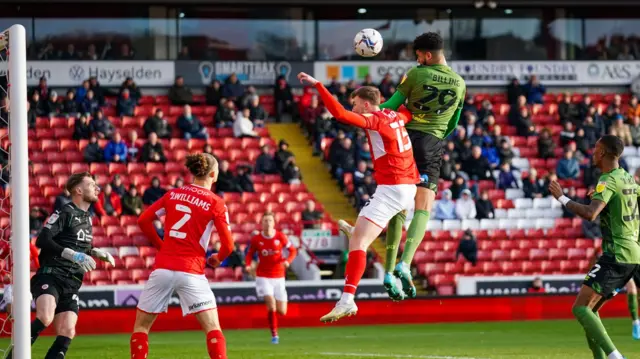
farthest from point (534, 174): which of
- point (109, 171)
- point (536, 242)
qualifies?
point (109, 171)

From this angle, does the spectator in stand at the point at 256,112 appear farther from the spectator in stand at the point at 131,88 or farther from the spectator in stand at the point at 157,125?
the spectator in stand at the point at 131,88

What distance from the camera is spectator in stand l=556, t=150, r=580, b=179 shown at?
30.1 m

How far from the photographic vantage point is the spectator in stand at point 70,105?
29.6 meters

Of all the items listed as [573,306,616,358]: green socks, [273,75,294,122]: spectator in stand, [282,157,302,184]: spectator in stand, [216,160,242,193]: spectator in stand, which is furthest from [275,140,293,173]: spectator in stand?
[573,306,616,358]: green socks

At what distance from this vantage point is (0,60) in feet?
37.7

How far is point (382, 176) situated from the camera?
11.5 metres

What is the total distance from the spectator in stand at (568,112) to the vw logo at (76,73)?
13036 millimetres

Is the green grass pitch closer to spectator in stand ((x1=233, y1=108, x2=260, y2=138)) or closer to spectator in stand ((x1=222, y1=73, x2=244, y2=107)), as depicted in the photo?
spectator in stand ((x1=233, y1=108, x2=260, y2=138))

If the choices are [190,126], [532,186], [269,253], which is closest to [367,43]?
[269,253]

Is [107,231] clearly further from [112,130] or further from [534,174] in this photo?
[534,174]

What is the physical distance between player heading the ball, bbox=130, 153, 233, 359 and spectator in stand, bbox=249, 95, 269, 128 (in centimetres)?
2009

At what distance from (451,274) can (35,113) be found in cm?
1094

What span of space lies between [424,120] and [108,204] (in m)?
15.7

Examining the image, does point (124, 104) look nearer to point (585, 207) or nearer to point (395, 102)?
point (395, 102)
